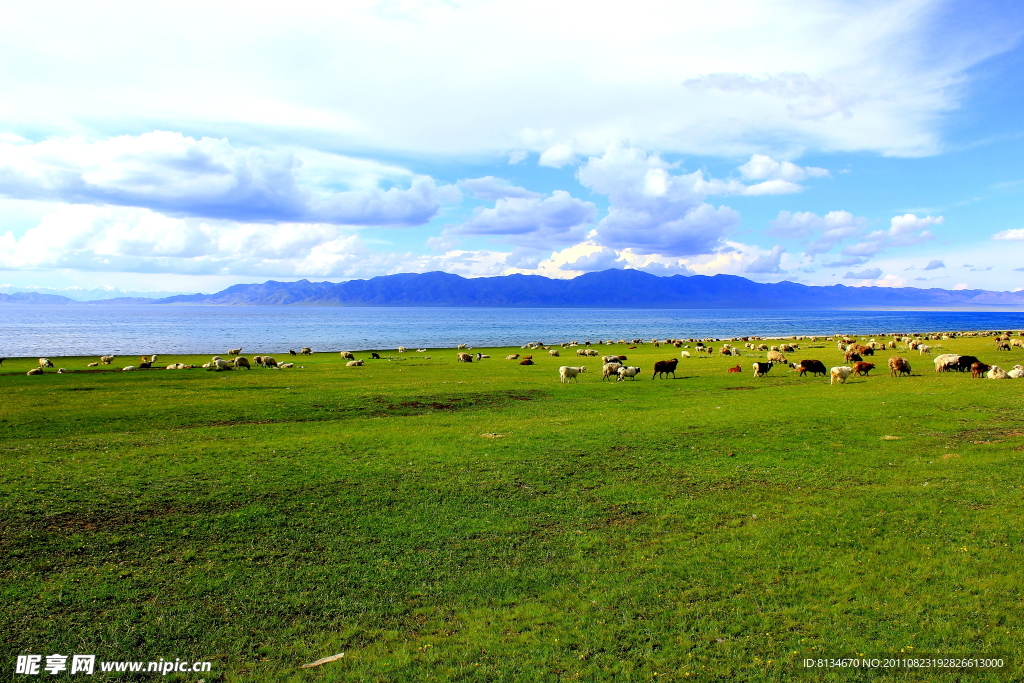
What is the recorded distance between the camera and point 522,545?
1084 centimetres

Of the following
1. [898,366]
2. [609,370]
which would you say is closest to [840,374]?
[898,366]

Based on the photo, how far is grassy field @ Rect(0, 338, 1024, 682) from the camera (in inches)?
295

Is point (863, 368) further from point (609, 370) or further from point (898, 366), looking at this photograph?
point (609, 370)

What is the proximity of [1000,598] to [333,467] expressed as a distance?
14.8 m

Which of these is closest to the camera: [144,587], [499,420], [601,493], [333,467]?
[144,587]

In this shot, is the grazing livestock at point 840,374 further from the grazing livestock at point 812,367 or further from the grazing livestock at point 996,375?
the grazing livestock at point 996,375

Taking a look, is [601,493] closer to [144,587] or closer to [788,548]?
[788,548]

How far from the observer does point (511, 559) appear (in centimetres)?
1023

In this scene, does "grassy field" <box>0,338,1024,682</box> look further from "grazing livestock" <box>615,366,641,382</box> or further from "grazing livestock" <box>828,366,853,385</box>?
"grazing livestock" <box>615,366,641,382</box>

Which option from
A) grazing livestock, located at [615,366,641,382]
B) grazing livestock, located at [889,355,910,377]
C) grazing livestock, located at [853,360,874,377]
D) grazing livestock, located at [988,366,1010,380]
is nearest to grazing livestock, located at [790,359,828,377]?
grazing livestock, located at [853,360,874,377]

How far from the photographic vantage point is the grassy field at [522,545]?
24.6ft

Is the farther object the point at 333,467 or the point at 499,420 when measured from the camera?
the point at 499,420

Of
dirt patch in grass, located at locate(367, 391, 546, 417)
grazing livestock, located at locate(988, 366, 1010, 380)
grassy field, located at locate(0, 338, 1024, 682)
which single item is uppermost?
grazing livestock, located at locate(988, 366, 1010, 380)

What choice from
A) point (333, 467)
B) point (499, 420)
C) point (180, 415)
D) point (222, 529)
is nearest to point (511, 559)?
point (222, 529)
